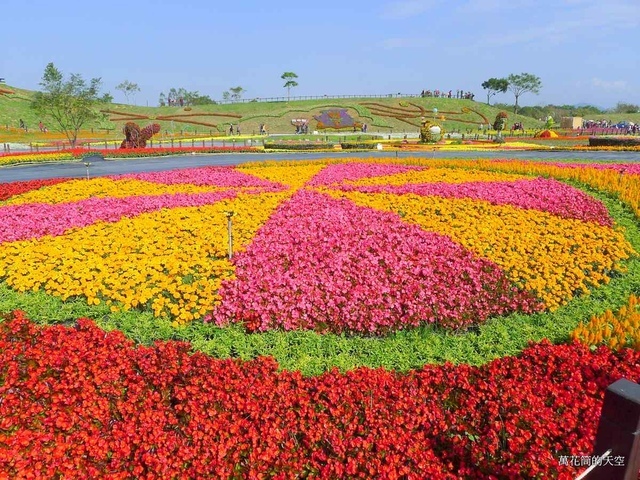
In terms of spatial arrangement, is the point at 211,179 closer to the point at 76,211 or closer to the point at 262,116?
the point at 76,211

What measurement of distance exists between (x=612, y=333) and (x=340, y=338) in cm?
318

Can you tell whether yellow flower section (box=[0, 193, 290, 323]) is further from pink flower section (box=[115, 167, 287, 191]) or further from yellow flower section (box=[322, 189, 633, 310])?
pink flower section (box=[115, 167, 287, 191])

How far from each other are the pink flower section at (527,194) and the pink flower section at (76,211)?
438 cm

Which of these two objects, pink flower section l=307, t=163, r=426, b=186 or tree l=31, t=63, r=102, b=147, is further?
tree l=31, t=63, r=102, b=147

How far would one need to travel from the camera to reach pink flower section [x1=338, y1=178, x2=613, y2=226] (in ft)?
32.2

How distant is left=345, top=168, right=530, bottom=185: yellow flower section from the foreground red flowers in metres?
9.51

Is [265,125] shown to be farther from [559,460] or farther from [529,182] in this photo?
[559,460]

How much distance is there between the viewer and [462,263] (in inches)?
279

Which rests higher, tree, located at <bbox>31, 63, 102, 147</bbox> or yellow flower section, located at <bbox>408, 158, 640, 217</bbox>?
tree, located at <bbox>31, 63, 102, 147</bbox>

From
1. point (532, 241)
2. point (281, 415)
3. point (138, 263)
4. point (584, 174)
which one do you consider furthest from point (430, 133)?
point (281, 415)

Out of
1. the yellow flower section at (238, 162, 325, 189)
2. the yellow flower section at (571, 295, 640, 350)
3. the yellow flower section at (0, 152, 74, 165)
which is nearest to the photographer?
the yellow flower section at (571, 295, 640, 350)

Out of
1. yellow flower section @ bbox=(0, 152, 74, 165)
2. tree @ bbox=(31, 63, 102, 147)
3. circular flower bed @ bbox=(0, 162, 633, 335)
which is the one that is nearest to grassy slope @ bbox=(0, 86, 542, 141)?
tree @ bbox=(31, 63, 102, 147)

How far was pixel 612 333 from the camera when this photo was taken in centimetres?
525

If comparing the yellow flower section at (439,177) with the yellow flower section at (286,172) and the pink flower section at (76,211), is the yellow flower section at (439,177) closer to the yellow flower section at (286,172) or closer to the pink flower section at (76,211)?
the yellow flower section at (286,172)
